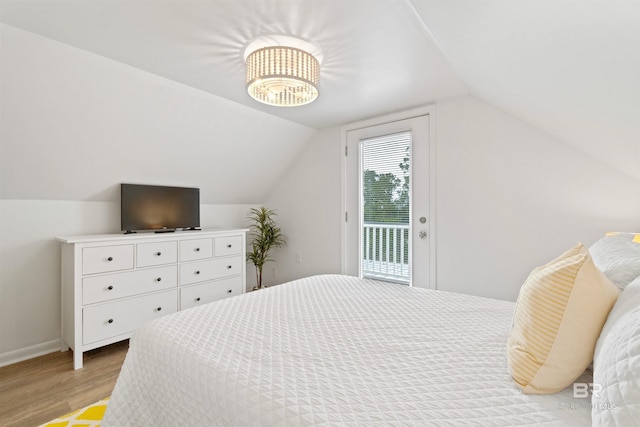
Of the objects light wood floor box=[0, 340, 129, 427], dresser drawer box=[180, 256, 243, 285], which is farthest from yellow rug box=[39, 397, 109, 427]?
dresser drawer box=[180, 256, 243, 285]

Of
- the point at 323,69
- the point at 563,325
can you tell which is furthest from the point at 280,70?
the point at 563,325

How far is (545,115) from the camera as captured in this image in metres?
1.98

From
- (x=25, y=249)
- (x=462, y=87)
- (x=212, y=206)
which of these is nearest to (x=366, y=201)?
(x=462, y=87)

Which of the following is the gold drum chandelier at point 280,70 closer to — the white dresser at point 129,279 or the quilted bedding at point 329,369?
the quilted bedding at point 329,369

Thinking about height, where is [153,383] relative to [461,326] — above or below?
below

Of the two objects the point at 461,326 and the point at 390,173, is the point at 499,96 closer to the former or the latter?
the point at 390,173

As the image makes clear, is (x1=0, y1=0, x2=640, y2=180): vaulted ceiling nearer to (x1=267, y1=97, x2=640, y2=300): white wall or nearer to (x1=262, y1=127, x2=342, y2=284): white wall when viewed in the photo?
(x1=267, y1=97, x2=640, y2=300): white wall

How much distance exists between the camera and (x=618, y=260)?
105 centimetres

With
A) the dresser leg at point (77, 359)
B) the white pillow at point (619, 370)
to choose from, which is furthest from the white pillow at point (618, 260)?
the dresser leg at point (77, 359)

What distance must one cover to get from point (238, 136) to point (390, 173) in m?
1.67

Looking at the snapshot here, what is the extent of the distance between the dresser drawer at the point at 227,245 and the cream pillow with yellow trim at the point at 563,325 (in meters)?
2.85

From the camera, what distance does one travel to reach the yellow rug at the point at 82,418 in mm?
1623

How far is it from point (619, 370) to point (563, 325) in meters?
0.23

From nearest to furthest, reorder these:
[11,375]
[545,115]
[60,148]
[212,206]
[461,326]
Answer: [461,326] → [545,115] → [11,375] → [60,148] → [212,206]
